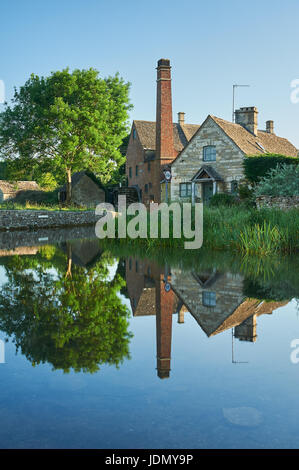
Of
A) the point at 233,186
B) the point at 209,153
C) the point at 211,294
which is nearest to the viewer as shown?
the point at 211,294

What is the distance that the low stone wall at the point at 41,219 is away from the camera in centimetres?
2797

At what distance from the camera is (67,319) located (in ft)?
16.8

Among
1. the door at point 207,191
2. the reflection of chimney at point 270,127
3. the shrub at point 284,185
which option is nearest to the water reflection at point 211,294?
the shrub at point 284,185

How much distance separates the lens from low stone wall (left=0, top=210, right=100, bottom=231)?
2797cm

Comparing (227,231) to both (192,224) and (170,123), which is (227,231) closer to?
(192,224)

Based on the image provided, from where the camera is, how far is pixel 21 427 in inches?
103

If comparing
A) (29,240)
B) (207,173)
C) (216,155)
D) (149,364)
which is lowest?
(149,364)

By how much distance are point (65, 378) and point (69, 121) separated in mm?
37752

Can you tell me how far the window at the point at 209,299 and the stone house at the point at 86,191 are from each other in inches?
1756

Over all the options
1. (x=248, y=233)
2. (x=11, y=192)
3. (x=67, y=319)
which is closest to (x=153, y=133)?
(x=11, y=192)

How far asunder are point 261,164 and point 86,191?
27621 mm

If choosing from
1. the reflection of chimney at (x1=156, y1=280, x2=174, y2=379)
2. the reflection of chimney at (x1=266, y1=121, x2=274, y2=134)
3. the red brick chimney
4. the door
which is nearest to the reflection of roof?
the reflection of chimney at (x1=156, y1=280, x2=174, y2=379)

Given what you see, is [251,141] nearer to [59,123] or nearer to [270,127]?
[270,127]
